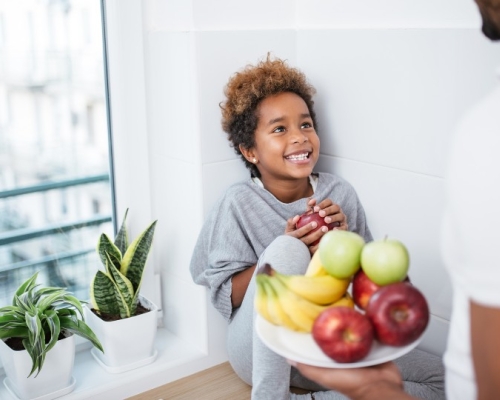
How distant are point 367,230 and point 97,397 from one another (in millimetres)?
800

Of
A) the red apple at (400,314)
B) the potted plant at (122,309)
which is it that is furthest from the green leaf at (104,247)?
the red apple at (400,314)

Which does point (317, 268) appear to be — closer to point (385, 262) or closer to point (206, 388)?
point (385, 262)

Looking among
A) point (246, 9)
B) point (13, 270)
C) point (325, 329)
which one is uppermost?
point (246, 9)

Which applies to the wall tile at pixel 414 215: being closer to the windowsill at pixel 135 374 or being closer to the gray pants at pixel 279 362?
the gray pants at pixel 279 362

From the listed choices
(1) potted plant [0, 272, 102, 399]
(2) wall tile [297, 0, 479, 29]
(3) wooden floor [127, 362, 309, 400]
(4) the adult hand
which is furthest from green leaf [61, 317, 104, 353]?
(2) wall tile [297, 0, 479, 29]

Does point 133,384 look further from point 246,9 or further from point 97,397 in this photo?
point 246,9

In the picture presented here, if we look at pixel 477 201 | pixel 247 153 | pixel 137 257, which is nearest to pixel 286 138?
pixel 247 153

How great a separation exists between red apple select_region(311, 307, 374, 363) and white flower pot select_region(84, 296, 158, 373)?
0.82 meters

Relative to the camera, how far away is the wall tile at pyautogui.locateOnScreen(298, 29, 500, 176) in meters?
1.57

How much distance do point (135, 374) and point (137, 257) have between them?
300 millimetres

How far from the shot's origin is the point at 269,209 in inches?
A: 71.1

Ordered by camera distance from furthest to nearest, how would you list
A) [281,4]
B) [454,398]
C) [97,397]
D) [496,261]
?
[281,4], [97,397], [454,398], [496,261]

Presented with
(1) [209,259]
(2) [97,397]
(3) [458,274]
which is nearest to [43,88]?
(1) [209,259]

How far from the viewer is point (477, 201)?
86cm
